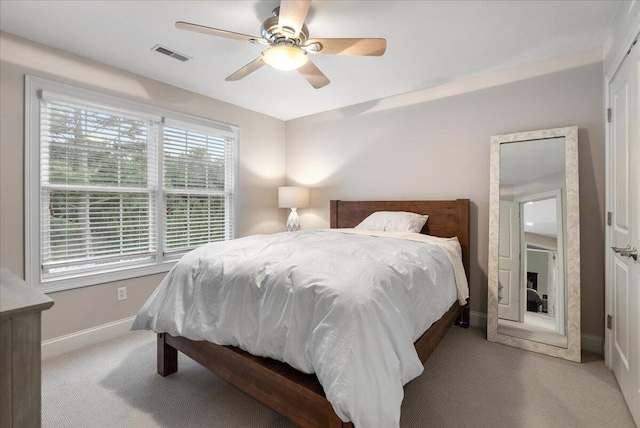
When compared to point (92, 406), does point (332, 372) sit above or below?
above

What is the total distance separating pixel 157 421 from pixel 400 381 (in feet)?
4.45

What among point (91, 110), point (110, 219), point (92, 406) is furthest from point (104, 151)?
point (92, 406)

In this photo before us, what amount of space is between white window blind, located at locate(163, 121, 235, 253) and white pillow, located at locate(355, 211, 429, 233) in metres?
1.80

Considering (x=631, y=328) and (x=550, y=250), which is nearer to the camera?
(x=631, y=328)

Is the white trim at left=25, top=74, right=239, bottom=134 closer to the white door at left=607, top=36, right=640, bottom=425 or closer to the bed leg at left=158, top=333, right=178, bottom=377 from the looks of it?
the bed leg at left=158, top=333, right=178, bottom=377

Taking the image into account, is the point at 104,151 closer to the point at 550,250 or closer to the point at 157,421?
the point at 157,421

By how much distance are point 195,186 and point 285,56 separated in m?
2.11

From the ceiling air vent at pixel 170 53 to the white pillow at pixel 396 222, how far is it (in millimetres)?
2332

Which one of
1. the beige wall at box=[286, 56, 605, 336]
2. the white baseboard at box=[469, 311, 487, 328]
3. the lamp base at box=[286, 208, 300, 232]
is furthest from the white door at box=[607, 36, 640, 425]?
the lamp base at box=[286, 208, 300, 232]

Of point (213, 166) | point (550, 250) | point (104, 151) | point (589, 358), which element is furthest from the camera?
point (213, 166)

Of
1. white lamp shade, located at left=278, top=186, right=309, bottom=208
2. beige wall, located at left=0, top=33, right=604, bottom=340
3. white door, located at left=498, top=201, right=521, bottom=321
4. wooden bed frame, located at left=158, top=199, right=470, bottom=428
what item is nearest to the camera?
wooden bed frame, located at left=158, top=199, right=470, bottom=428

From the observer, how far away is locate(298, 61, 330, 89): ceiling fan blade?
2.23 metres

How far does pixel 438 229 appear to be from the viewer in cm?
313

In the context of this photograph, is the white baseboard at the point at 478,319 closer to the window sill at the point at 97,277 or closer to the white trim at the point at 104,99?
the window sill at the point at 97,277
